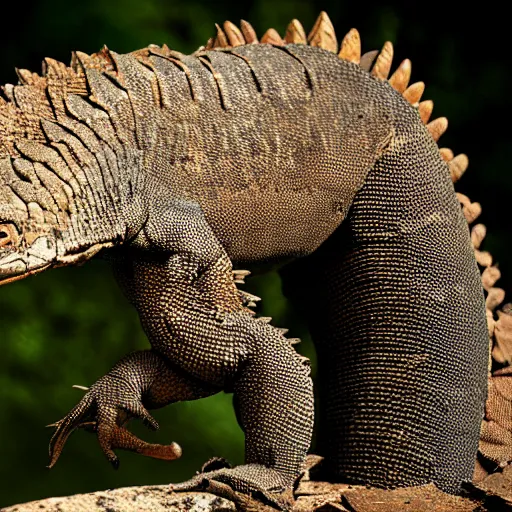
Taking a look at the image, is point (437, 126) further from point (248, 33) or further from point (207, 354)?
point (207, 354)

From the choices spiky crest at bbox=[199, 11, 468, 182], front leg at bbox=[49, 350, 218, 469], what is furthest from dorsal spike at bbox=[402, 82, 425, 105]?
front leg at bbox=[49, 350, 218, 469]

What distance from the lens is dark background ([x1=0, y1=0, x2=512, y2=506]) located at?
238cm

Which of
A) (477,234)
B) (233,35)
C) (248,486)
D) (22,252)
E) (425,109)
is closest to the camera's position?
(22,252)

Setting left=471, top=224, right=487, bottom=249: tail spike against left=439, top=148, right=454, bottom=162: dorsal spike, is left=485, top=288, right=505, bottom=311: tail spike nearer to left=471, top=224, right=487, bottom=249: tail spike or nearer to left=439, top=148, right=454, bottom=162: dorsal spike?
left=471, top=224, right=487, bottom=249: tail spike

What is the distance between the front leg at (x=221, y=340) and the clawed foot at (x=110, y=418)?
0.28ft

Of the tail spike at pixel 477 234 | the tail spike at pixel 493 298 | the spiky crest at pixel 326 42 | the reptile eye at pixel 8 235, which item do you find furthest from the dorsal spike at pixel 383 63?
the reptile eye at pixel 8 235

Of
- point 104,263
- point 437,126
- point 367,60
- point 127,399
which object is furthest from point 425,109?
point 104,263

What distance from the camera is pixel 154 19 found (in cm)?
240

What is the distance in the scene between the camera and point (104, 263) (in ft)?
8.31

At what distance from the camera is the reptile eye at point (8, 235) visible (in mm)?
1341

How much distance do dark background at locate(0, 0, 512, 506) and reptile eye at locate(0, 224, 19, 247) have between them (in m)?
1.07

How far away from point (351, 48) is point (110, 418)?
2.43 ft

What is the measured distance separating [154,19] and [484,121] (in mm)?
825

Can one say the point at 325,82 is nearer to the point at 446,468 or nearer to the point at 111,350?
the point at 446,468
